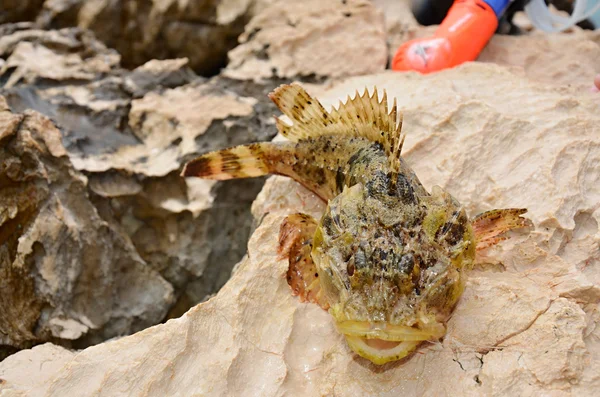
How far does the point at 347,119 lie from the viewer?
3.05 meters

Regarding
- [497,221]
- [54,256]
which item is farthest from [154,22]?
[497,221]

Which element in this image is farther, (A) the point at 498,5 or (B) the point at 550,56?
(B) the point at 550,56

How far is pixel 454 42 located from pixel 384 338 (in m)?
3.37

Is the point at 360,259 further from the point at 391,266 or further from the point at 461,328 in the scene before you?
the point at 461,328

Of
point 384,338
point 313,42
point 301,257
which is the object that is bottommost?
point 313,42

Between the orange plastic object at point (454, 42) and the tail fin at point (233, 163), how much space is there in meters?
1.88

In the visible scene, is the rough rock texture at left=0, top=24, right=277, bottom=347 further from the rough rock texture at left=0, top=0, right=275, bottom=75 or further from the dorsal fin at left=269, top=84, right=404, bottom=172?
the rough rock texture at left=0, top=0, right=275, bottom=75

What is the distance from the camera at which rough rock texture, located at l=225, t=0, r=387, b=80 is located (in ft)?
16.3

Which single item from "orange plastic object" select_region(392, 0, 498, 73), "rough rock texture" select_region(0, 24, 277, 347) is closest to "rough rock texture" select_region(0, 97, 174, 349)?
"rough rock texture" select_region(0, 24, 277, 347)

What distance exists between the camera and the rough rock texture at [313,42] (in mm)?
4957

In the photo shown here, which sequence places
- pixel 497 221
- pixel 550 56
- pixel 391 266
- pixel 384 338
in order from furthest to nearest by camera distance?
pixel 550 56 < pixel 497 221 < pixel 391 266 < pixel 384 338

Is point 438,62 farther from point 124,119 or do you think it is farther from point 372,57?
point 124,119

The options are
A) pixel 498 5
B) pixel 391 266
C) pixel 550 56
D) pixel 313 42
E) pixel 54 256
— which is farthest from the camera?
pixel 313 42

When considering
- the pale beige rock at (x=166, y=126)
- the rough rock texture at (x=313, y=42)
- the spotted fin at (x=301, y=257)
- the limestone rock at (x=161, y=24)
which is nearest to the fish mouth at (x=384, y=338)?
the spotted fin at (x=301, y=257)
